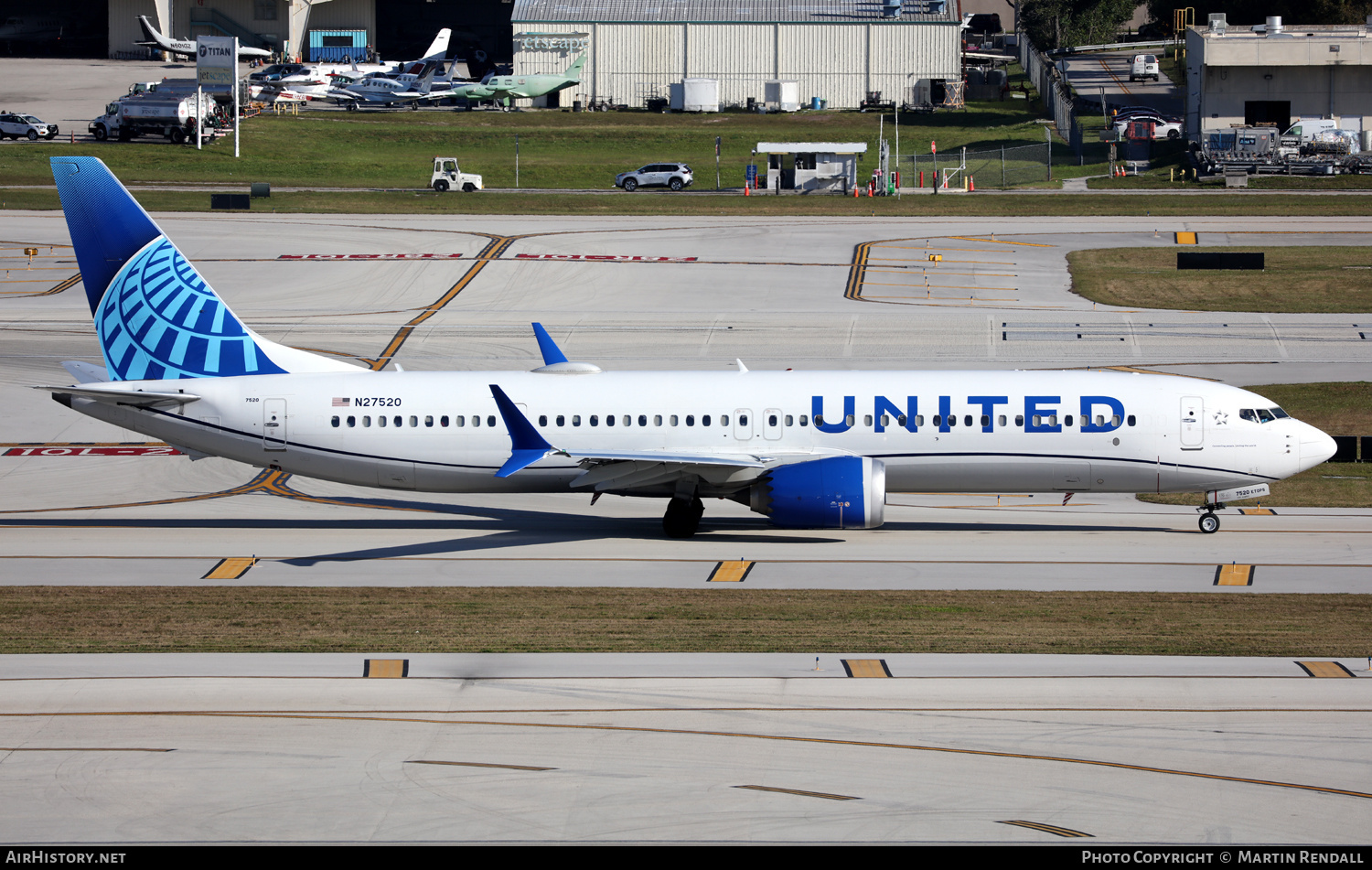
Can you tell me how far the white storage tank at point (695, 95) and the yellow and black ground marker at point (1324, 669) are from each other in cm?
11224

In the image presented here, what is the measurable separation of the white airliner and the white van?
121 m

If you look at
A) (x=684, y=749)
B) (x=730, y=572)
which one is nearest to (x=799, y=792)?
(x=684, y=749)

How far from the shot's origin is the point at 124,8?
152000 mm

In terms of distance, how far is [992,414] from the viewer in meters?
34.2

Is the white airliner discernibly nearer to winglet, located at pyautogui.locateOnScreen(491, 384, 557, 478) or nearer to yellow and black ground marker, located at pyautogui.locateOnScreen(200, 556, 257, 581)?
winglet, located at pyautogui.locateOnScreen(491, 384, 557, 478)

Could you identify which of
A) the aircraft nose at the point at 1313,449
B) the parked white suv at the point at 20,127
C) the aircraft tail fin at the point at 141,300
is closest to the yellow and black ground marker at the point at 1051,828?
the aircraft nose at the point at 1313,449

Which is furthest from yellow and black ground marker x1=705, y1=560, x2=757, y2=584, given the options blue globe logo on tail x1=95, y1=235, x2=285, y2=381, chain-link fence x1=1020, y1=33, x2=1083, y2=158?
chain-link fence x1=1020, y1=33, x2=1083, y2=158

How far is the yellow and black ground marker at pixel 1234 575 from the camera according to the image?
3022cm

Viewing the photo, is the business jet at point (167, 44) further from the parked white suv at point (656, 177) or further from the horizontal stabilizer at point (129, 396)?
the horizontal stabilizer at point (129, 396)

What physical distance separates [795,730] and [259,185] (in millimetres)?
75313

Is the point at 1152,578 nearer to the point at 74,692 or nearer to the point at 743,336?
the point at 74,692

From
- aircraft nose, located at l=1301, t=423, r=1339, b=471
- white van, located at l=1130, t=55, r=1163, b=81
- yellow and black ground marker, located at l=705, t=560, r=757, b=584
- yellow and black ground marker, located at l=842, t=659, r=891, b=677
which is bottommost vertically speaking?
yellow and black ground marker, located at l=705, t=560, r=757, b=584

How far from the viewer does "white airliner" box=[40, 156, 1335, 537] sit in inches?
1347

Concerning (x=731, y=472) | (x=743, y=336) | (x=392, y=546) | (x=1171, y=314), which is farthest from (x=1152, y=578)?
(x=1171, y=314)
